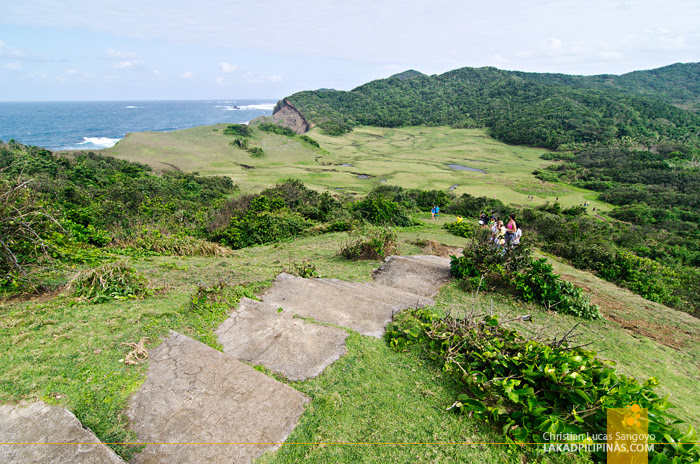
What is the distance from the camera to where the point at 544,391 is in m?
3.35

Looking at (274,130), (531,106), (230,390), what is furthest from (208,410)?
(531,106)

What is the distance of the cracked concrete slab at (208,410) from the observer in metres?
2.90

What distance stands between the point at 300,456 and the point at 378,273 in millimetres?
6048

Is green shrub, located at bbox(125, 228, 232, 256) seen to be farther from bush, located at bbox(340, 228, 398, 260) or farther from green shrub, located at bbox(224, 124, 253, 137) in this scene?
green shrub, located at bbox(224, 124, 253, 137)

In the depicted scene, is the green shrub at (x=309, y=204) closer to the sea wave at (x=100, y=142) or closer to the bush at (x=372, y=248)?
the bush at (x=372, y=248)

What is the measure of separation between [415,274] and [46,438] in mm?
7258

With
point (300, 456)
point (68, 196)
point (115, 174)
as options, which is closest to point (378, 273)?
point (300, 456)

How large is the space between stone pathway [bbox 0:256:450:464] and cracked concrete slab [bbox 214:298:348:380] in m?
0.01

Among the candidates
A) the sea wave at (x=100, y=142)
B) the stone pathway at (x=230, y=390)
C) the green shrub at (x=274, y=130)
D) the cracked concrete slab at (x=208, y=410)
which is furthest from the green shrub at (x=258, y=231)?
the sea wave at (x=100, y=142)

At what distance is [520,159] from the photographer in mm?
57938

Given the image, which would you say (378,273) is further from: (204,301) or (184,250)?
(184,250)

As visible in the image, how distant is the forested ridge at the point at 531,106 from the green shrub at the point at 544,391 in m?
75.2

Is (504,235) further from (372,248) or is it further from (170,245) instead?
(170,245)

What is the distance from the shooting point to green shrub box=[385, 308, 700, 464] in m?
2.85
